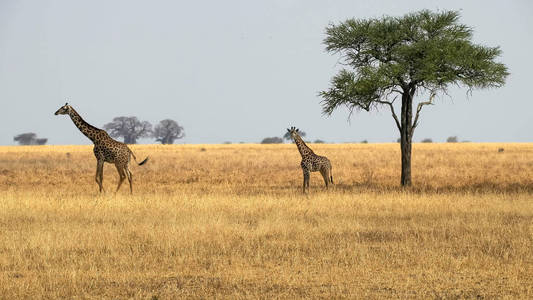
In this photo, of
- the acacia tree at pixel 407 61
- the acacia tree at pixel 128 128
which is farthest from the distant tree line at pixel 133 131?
the acacia tree at pixel 407 61

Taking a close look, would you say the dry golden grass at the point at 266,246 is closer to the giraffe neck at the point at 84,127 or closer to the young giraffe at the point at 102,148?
the young giraffe at the point at 102,148

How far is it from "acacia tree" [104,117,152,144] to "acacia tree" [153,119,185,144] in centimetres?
205

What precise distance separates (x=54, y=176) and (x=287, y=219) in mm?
20344

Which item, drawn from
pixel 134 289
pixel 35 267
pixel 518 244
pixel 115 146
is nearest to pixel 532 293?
pixel 518 244

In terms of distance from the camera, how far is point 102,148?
22.3m

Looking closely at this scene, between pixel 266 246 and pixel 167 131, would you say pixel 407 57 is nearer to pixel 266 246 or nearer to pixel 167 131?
pixel 266 246

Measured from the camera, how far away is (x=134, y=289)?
908 centimetres

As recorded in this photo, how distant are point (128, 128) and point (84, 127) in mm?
126826

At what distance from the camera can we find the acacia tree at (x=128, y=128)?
146 meters

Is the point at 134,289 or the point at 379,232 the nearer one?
the point at 134,289

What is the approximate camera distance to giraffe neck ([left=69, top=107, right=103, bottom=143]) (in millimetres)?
22750

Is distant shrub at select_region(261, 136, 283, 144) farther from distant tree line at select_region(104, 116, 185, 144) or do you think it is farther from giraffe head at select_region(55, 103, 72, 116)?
giraffe head at select_region(55, 103, 72, 116)

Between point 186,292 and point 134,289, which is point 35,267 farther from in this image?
point 186,292

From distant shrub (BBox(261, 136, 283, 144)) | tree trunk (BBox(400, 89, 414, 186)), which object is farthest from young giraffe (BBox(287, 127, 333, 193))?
distant shrub (BBox(261, 136, 283, 144))
